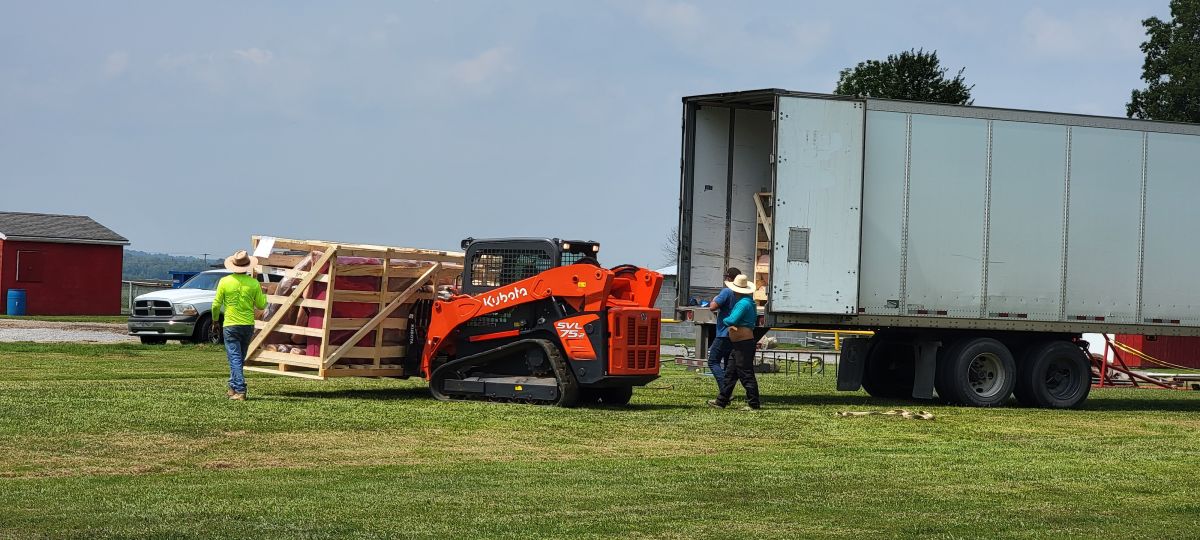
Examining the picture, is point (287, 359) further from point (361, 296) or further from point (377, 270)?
point (377, 270)

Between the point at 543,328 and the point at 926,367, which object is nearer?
the point at 543,328

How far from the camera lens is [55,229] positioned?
47.7 meters

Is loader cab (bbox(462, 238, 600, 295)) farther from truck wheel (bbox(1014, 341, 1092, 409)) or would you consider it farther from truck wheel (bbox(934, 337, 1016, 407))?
truck wheel (bbox(1014, 341, 1092, 409))

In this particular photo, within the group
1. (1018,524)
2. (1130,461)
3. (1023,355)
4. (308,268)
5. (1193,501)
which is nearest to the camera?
(1018,524)

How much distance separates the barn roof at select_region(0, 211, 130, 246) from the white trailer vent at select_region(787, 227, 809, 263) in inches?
1333

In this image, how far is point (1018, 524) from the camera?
9305mm

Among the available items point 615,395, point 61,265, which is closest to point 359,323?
Answer: point 615,395

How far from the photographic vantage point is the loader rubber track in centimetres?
1705

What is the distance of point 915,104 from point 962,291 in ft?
8.10

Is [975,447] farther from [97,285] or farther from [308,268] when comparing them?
[97,285]

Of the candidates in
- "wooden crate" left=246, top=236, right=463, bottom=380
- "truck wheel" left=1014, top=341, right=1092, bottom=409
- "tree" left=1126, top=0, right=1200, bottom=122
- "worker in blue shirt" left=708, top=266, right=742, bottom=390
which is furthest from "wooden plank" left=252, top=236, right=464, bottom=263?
"tree" left=1126, top=0, right=1200, bottom=122

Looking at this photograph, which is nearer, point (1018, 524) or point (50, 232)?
point (1018, 524)

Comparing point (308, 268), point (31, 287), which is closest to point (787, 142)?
point (308, 268)

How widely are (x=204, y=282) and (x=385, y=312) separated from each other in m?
16.1
